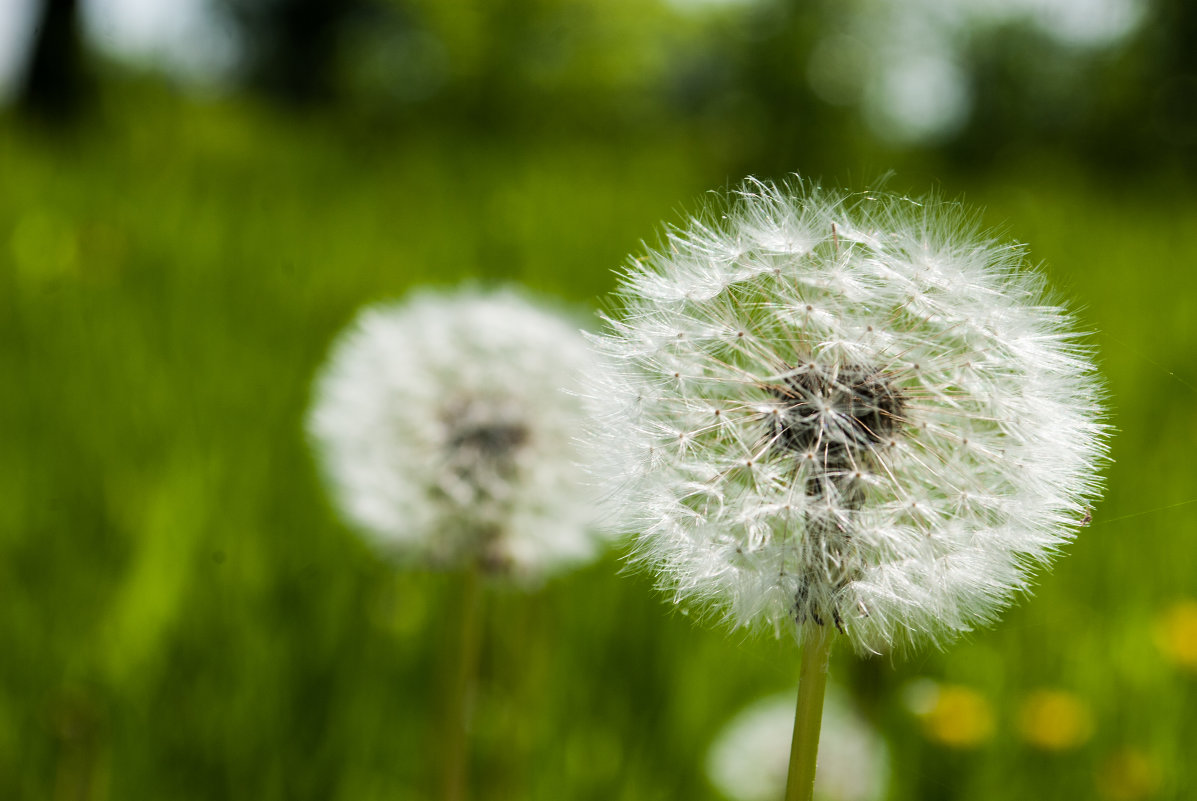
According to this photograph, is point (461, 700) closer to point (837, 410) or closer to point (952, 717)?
point (837, 410)

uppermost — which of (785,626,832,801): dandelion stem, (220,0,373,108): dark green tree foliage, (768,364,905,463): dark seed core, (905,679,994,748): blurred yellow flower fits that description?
(220,0,373,108): dark green tree foliage

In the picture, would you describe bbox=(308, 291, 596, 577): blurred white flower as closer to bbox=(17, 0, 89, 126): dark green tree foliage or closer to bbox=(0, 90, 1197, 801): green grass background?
bbox=(0, 90, 1197, 801): green grass background

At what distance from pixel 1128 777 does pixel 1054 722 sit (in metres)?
0.16

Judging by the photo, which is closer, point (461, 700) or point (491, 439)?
point (461, 700)

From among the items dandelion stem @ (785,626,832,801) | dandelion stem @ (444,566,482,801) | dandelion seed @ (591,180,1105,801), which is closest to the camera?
dandelion stem @ (785,626,832,801)

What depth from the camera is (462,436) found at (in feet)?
5.54

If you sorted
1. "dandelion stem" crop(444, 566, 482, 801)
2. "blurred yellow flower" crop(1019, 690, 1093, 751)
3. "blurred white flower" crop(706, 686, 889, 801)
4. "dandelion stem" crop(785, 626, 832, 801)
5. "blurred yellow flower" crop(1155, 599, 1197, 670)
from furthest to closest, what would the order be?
"blurred yellow flower" crop(1155, 599, 1197, 670) → "blurred yellow flower" crop(1019, 690, 1093, 751) → "blurred white flower" crop(706, 686, 889, 801) → "dandelion stem" crop(444, 566, 482, 801) → "dandelion stem" crop(785, 626, 832, 801)

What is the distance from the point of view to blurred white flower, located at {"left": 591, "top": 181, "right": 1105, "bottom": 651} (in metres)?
0.82

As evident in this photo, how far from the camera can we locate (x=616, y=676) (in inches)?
87.7

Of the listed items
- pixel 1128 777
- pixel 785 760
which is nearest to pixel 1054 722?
pixel 1128 777

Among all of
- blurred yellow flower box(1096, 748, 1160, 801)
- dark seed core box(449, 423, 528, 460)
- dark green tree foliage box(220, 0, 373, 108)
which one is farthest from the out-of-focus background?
dark green tree foliage box(220, 0, 373, 108)

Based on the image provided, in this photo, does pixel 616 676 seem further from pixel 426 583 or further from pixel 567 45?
pixel 567 45

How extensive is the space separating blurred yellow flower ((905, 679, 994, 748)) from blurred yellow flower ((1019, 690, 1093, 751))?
0.07m

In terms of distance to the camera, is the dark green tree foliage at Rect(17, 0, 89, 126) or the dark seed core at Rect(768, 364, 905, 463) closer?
the dark seed core at Rect(768, 364, 905, 463)
